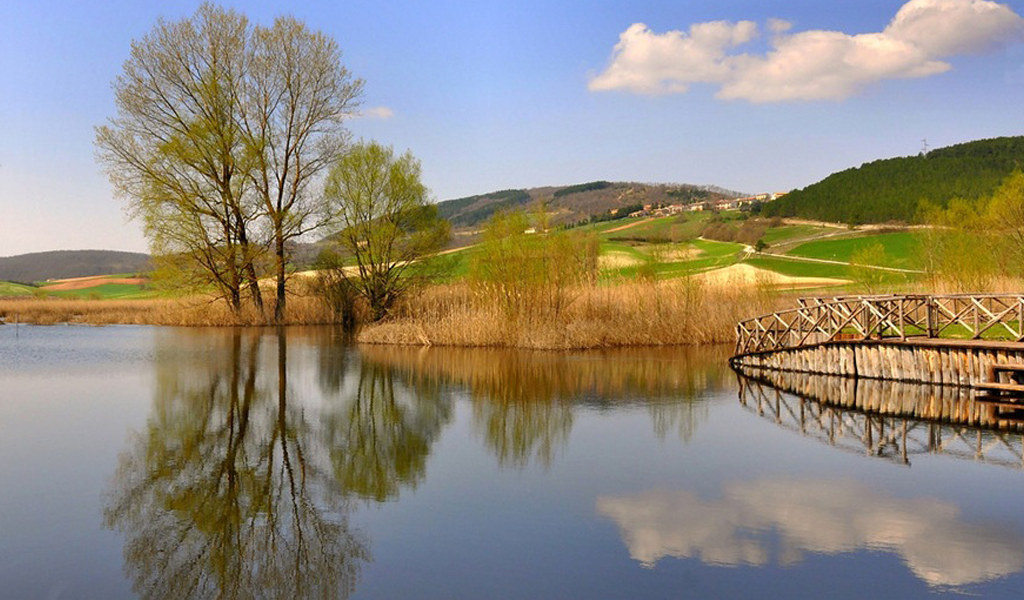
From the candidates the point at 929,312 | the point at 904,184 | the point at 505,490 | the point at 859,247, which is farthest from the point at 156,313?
the point at 904,184

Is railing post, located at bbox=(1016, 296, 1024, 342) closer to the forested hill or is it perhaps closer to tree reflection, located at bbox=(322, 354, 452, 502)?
tree reflection, located at bbox=(322, 354, 452, 502)

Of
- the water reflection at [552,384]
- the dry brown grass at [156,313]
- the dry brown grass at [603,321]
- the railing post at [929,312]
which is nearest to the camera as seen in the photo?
the water reflection at [552,384]

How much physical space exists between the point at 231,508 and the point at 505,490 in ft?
10.2

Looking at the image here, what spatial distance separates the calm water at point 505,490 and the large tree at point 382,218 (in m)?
15.8

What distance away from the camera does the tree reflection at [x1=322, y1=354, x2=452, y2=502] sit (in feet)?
35.7

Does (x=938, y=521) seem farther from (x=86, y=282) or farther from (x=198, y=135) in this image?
(x=86, y=282)

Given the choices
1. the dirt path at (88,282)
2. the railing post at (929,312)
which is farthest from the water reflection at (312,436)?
the dirt path at (88,282)

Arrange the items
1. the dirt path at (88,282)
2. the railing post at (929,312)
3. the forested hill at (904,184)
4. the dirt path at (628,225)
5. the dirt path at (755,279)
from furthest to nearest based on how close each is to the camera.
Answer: the dirt path at (628,225) → the forested hill at (904,184) → the dirt path at (88,282) → the dirt path at (755,279) → the railing post at (929,312)

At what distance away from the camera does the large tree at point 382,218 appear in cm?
3397

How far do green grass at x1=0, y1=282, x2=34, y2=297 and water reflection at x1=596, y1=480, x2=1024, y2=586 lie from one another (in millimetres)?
59679

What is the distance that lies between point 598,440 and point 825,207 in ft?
242

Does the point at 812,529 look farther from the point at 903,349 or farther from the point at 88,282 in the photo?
the point at 88,282

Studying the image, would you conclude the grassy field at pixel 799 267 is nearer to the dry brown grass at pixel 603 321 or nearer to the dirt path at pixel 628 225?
the dirt path at pixel 628 225

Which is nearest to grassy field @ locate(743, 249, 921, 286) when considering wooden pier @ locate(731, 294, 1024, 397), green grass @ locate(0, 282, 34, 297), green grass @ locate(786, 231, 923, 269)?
green grass @ locate(786, 231, 923, 269)
